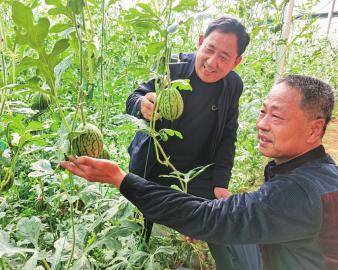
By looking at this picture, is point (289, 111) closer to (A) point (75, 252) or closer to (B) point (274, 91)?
(B) point (274, 91)

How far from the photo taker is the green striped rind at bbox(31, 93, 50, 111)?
1369mm

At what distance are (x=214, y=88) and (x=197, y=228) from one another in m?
1.02

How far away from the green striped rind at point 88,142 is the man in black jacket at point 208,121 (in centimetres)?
61

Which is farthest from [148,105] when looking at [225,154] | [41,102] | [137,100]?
[225,154]

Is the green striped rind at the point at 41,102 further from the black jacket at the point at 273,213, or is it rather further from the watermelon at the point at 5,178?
the black jacket at the point at 273,213

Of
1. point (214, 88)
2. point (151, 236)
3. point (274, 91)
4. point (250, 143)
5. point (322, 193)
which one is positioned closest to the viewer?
point (322, 193)

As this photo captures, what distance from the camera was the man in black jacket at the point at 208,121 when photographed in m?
1.84

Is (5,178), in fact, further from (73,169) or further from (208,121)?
(208,121)

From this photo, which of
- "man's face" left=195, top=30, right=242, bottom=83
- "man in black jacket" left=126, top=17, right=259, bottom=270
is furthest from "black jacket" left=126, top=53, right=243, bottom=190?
"man's face" left=195, top=30, right=242, bottom=83

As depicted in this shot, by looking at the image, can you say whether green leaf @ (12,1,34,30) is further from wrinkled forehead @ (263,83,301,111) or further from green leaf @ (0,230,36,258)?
wrinkled forehead @ (263,83,301,111)

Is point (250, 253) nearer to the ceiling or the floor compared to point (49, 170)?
nearer to the floor

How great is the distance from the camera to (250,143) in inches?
152

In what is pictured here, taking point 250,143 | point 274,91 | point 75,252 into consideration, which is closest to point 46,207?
point 75,252

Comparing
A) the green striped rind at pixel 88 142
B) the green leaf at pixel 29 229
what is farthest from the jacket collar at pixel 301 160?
the green leaf at pixel 29 229
